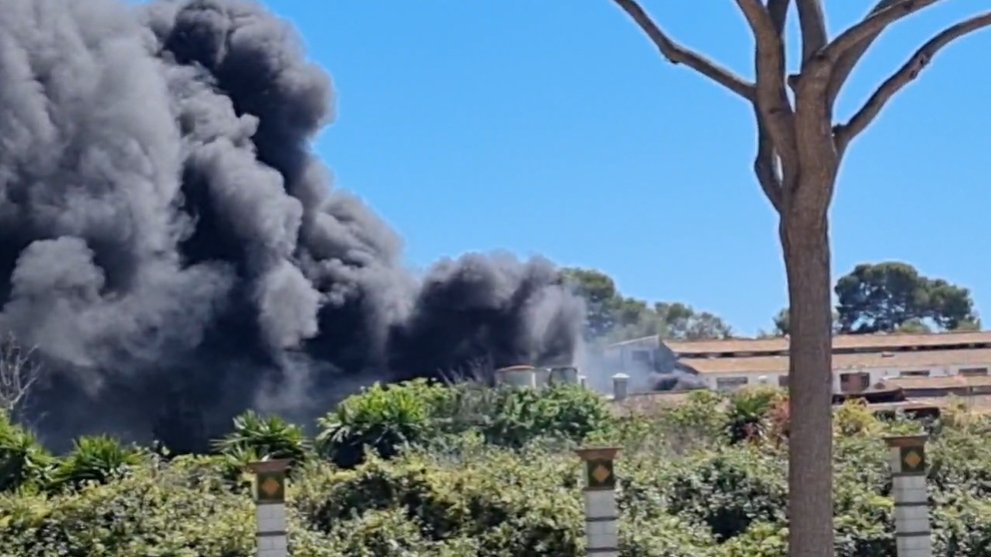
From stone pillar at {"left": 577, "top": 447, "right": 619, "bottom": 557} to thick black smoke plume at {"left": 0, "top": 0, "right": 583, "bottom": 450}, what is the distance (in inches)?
851

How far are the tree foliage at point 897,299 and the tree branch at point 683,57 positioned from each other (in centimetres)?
4973

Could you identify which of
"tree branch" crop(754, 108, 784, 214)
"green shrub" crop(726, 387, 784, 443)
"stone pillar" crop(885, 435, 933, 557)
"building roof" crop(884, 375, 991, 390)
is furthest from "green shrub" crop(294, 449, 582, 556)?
"building roof" crop(884, 375, 991, 390)

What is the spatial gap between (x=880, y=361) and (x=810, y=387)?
32.1m

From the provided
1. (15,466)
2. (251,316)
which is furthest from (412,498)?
(251,316)

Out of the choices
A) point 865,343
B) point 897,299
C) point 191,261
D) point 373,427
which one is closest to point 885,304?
point 897,299

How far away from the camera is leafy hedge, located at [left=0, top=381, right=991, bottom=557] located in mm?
11195

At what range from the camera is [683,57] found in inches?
315

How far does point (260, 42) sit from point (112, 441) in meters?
23.7

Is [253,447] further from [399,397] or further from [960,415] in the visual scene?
[960,415]

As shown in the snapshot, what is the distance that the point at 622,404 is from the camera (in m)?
23.8

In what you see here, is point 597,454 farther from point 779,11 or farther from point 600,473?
point 779,11

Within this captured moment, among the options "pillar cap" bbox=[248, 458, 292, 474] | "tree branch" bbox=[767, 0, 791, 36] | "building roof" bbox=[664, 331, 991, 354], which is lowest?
"pillar cap" bbox=[248, 458, 292, 474]

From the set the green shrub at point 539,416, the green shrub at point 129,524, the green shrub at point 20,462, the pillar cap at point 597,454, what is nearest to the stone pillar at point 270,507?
the green shrub at point 129,524

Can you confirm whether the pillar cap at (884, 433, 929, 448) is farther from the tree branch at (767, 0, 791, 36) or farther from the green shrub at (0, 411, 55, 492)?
the green shrub at (0, 411, 55, 492)
